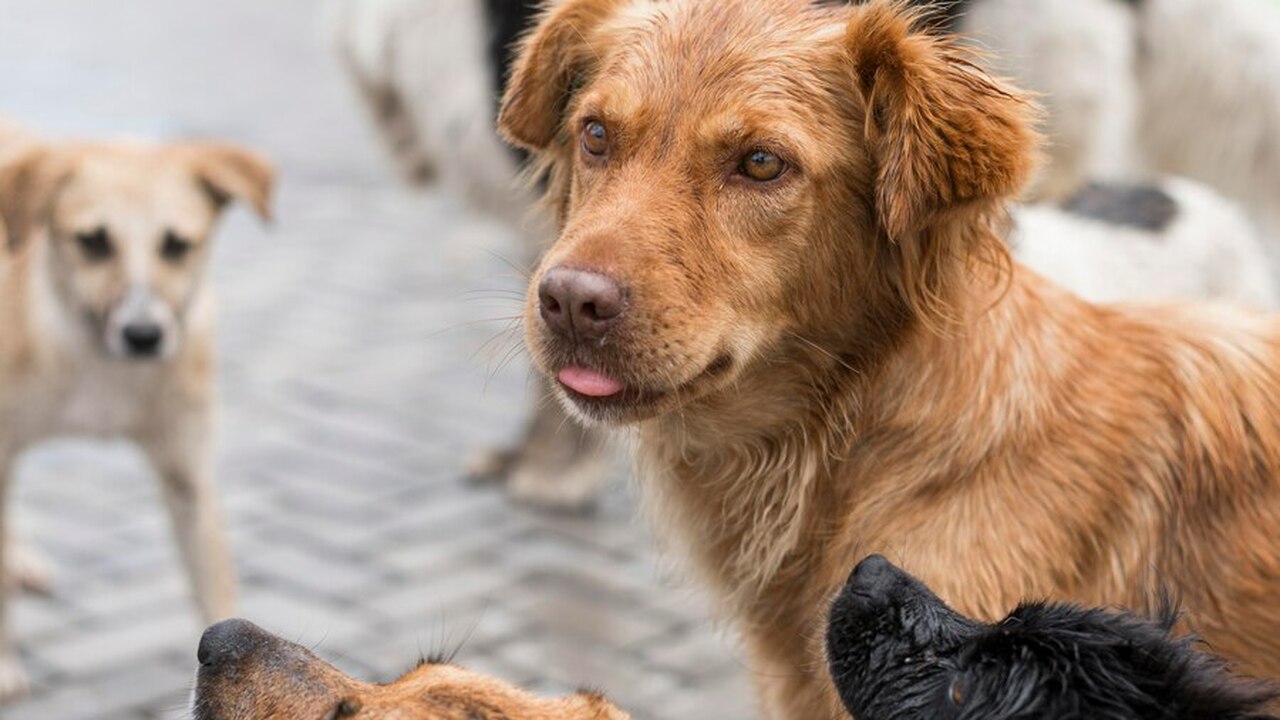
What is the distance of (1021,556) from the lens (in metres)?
2.88

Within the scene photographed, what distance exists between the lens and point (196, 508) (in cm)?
510

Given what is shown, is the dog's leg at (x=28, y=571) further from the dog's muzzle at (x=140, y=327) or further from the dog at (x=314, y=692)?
the dog at (x=314, y=692)

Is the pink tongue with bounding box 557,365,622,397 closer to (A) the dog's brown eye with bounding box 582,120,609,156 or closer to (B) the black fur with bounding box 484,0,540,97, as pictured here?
(A) the dog's brown eye with bounding box 582,120,609,156

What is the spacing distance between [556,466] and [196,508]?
174 cm

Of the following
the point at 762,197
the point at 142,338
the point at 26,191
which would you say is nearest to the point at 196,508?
the point at 142,338

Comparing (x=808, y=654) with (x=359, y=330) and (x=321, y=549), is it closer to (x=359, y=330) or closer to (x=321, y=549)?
(x=321, y=549)

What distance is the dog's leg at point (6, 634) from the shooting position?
4836mm

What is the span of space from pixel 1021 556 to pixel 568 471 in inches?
145

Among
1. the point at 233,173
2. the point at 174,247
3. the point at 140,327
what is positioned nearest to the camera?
the point at 140,327

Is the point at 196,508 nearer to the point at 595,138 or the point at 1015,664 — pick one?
the point at 595,138

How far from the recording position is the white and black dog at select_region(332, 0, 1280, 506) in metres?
5.01

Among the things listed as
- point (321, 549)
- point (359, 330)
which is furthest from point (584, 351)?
point (359, 330)

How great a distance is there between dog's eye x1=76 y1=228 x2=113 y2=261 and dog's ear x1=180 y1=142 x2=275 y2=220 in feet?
1.22

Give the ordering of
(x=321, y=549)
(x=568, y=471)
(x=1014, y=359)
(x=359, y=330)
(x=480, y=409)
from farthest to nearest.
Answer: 1. (x=359, y=330)
2. (x=480, y=409)
3. (x=568, y=471)
4. (x=321, y=549)
5. (x=1014, y=359)
